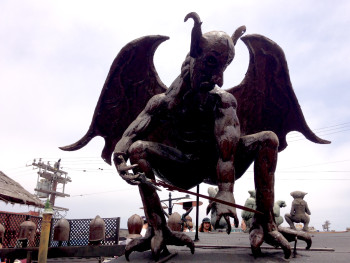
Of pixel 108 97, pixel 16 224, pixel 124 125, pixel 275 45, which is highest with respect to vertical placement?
pixel 275 45

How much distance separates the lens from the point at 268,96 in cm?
302

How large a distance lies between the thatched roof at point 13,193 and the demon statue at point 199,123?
25.4ft

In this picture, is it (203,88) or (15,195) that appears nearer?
(203,88)

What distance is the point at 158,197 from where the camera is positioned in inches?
91.5

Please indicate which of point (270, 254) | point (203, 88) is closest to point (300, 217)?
point (270, 254)

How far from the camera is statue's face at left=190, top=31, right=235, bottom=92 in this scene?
2.14 meters

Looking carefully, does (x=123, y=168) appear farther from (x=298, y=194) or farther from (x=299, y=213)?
(x=298, y=194)

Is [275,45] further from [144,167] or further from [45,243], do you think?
[45,243]

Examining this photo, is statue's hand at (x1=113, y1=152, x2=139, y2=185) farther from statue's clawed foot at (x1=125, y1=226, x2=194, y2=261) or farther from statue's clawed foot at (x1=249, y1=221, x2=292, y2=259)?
statue's clawed foot at (x1=249, y1=221, x2=292, y2=259)

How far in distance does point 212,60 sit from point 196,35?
0.20 m

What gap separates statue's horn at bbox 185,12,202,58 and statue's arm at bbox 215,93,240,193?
1.37 ft

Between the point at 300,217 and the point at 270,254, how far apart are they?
616 cm

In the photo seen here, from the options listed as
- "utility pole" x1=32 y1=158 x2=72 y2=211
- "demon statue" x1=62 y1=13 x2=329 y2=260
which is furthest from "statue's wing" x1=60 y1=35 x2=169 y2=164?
"utility pole" x1=32 y1=158 x2=72 y2=211

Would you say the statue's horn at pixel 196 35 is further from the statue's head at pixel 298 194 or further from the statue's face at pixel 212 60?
the statue's head at pixel 298 194
